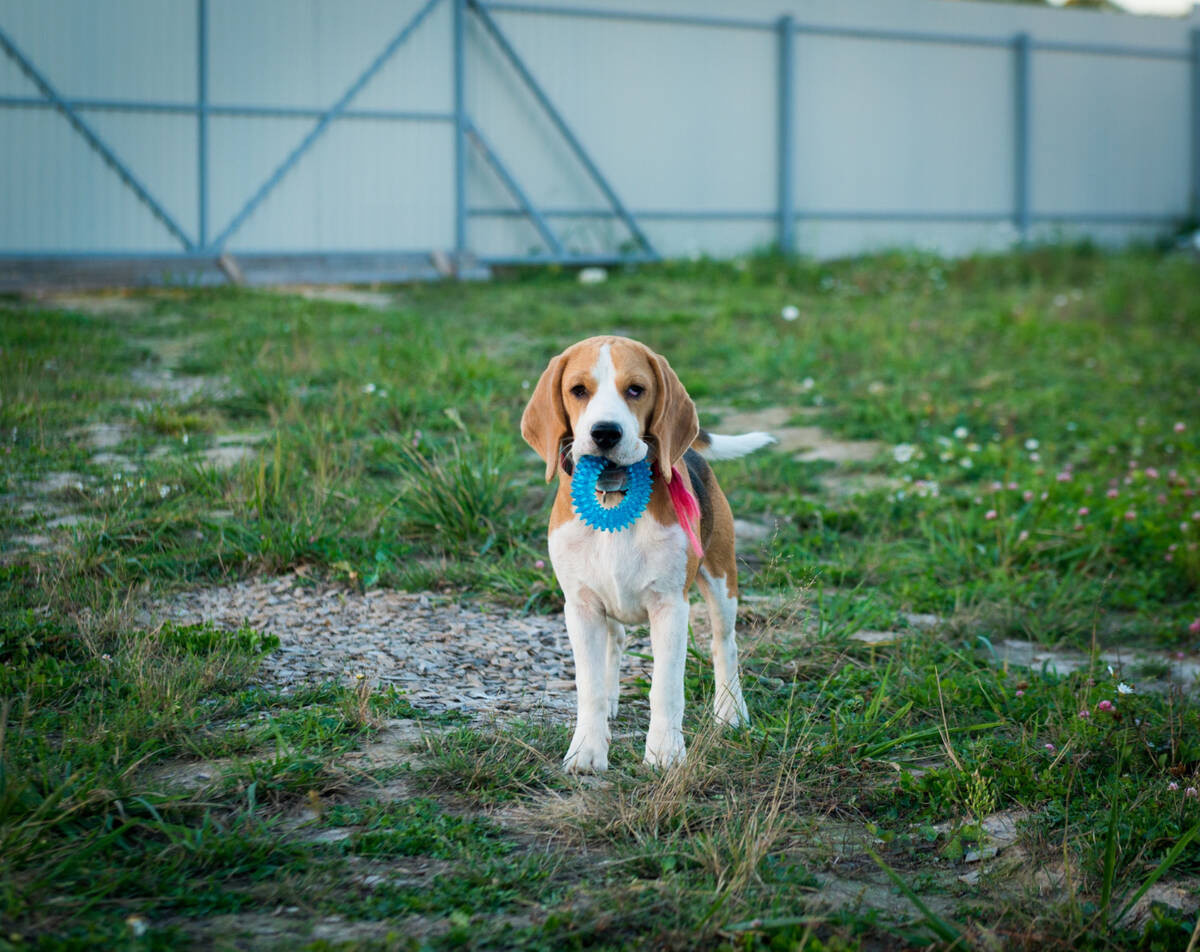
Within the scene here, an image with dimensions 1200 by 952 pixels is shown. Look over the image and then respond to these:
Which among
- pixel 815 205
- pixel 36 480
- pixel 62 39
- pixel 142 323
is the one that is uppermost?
pixel 62 39

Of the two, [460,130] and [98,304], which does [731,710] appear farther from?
[460,130]

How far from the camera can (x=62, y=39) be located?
11375mm

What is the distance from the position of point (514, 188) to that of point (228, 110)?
316 centimetres

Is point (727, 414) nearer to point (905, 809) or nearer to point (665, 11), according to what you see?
point (905, 809)

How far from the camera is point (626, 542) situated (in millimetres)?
3186

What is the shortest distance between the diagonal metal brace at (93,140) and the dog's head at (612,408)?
980 centimetres

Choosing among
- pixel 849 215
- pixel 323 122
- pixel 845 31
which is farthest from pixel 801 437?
pixel 845 31

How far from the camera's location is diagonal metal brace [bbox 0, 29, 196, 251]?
440 inches

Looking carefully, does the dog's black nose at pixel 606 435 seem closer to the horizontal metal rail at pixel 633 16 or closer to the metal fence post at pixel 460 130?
the metal fence post at pixel 460 130

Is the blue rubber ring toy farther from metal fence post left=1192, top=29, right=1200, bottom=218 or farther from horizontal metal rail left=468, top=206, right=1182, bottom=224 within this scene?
metal fence post left=1192, top=29, right=1200, bottom=218

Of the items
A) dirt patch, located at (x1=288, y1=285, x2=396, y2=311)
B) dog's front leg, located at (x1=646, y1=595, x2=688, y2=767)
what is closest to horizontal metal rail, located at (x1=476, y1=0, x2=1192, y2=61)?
dirt patch, located at (x1=288, y1=285, x2=396, y2=311)

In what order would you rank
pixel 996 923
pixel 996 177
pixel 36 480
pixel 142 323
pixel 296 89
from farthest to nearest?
pixel 996 177 < pixel 296 89 < pixel 142 323 < pixel 36 480 < pixel 996 923

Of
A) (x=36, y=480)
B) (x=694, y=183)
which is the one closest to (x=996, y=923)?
(x=36, y=480)

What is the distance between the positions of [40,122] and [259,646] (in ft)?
30.8
